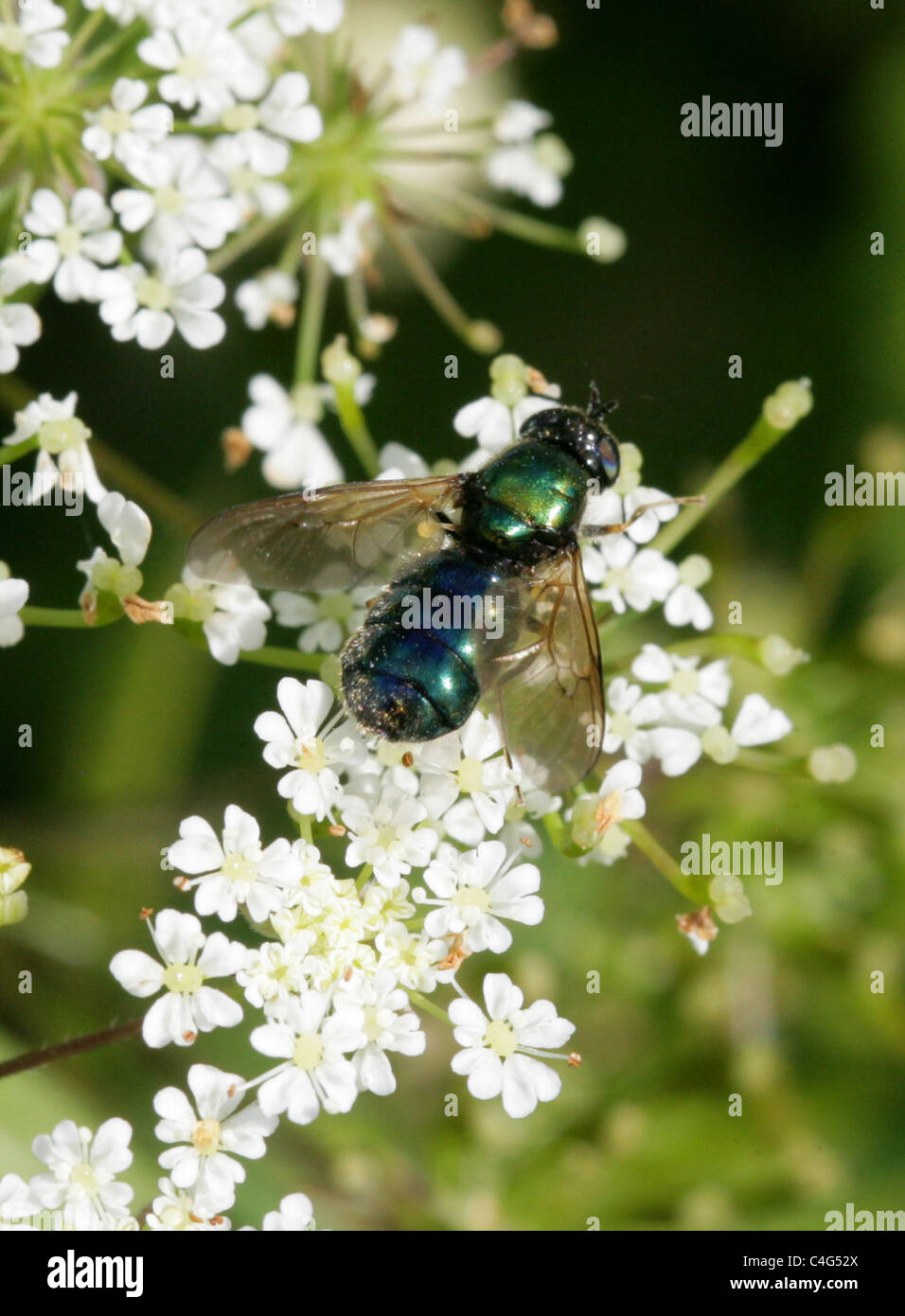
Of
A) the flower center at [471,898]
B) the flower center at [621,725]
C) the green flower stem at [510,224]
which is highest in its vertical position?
the green flower stem at [510,224]

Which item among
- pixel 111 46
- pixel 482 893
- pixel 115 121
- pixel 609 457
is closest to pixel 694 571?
pixel 609 457

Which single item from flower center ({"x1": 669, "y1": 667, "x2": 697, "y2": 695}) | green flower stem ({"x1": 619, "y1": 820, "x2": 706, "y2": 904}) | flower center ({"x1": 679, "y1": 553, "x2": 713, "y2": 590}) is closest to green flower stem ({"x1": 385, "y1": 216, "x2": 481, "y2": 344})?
flower center ({"x1": 679, "y1": 553, "x2": 713, "y2": 590})

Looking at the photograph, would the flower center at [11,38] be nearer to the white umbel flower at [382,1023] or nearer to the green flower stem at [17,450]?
the green flower stem at [17,450]

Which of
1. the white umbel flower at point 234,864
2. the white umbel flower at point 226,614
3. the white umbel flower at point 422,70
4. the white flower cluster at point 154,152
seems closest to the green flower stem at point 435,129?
the white umbel flower at point 422,70

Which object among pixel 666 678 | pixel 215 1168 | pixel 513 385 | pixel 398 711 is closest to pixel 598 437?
pixel 513 385

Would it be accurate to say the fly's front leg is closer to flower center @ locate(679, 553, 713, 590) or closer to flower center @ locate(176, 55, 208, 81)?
flower center @ locate(679, 553, 713, 590)

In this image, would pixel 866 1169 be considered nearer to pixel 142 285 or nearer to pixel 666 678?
pixel 666 678
